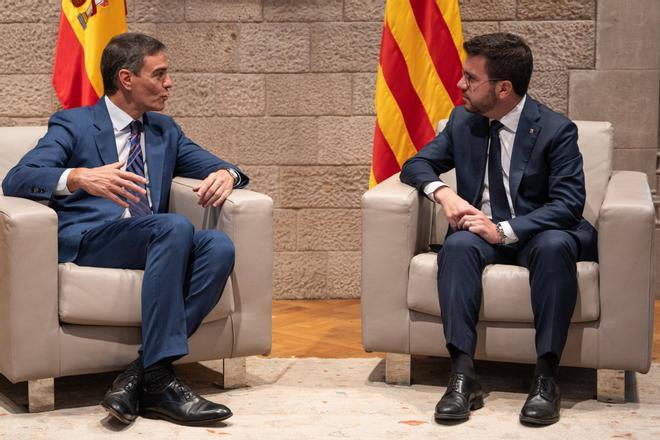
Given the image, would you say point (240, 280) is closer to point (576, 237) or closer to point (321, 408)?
point (321, 408)

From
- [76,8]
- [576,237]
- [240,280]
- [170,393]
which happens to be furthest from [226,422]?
[76,8]

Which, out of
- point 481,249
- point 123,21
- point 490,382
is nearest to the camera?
point 481,249

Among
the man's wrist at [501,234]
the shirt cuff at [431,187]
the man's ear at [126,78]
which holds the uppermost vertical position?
the man's ear at [126,78]

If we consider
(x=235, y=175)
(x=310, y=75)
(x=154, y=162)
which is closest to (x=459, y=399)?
(x=235, y=175)

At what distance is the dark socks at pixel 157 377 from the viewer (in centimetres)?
295

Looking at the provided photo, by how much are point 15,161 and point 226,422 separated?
4.16 feet

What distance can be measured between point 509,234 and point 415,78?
1.29 metres

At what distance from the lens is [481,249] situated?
314cm

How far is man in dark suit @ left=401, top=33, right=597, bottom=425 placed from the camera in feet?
9.88

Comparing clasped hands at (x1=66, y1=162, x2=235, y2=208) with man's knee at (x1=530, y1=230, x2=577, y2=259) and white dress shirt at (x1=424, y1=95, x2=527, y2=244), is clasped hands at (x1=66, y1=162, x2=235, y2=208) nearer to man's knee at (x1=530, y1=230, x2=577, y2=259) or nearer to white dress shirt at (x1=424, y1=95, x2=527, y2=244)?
white dress shirt at (x1=424, y1=95, x2=527, y2=244)

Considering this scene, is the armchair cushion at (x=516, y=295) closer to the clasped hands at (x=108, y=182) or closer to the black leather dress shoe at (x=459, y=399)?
the black leather dress shoe at (x=459, y=399)

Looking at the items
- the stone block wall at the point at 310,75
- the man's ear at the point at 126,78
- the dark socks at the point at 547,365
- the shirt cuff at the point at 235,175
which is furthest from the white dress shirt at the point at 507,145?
the stone block wall at the point at 310,75

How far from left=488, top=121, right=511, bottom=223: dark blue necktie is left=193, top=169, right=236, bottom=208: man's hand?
847 millimetres

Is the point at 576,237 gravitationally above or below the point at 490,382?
above
